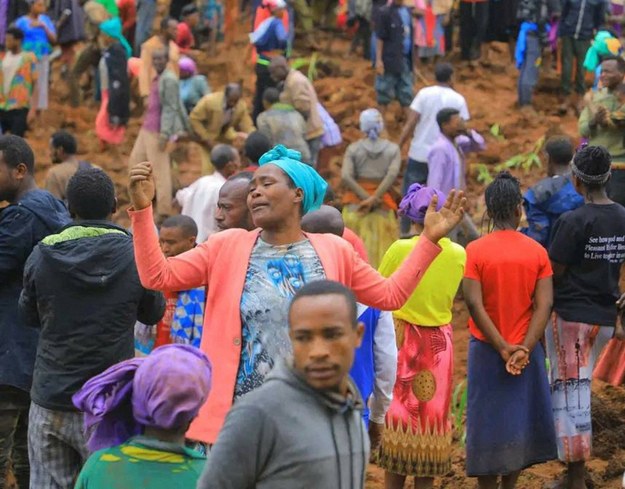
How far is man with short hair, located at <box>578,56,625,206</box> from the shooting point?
33.7 feet

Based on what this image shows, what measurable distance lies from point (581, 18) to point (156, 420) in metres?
12.6

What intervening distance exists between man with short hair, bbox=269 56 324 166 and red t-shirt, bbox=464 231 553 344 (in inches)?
231

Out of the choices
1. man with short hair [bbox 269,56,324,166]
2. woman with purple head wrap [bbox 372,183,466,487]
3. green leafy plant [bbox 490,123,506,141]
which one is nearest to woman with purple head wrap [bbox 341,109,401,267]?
man with short hair [bbox 269,56,324,166]

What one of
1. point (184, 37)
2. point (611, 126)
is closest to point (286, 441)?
point (611, 126)

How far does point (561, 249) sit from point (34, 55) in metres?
9.39

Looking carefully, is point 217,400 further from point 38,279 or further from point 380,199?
point 380,199

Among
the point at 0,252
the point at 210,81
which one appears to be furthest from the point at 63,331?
the point at 210,81

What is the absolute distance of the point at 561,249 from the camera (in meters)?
6.97

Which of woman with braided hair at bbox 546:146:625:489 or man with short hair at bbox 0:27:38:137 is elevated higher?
man with short hair at bbox 0:27:38:137

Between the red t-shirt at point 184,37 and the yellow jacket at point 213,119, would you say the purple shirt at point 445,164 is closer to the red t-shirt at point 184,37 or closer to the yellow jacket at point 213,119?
the yellow jacket at point 213,119

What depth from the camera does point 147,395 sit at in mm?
3795

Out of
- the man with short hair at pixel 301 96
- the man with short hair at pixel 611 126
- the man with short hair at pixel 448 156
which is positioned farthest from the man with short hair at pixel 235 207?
the man with short hair at pixel 301 96

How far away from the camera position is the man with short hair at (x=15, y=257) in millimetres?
6098

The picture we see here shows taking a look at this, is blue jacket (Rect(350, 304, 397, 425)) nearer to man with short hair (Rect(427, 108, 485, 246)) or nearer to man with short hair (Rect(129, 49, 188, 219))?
man with short hair (Rect(427, 108, 485, 246))
